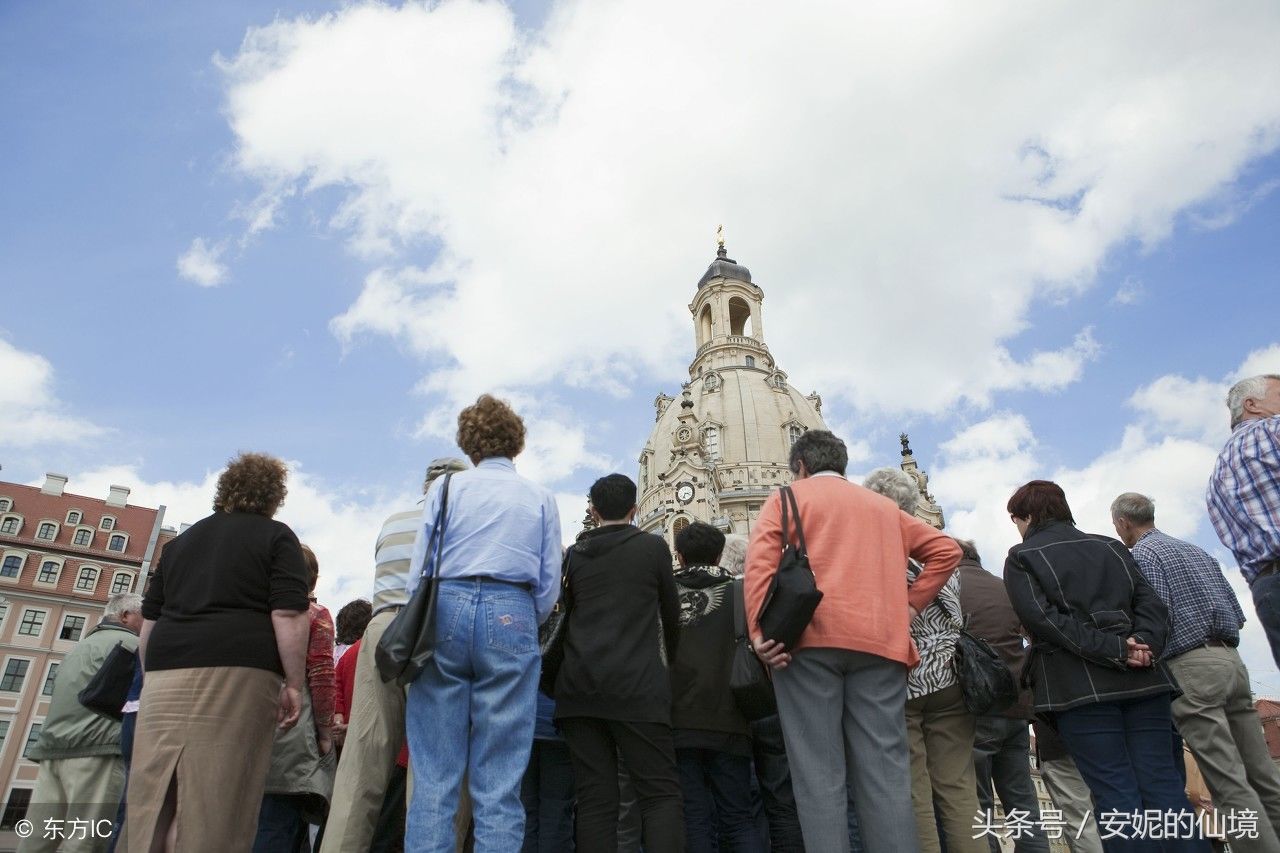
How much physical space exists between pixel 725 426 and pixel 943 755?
186 ft

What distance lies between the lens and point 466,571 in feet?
16.0

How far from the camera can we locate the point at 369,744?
5172 millimetres

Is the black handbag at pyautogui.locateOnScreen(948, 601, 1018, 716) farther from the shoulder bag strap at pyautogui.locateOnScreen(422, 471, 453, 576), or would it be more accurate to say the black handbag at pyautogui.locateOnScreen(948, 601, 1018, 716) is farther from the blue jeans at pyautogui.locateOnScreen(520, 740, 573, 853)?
the shoulder bag strap at pyautogui.locateOnScreen(422, 471, 453, 576)

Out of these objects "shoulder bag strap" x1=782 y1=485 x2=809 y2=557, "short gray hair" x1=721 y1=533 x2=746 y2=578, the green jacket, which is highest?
"short gray hair" x1=721 y1=533 x2=746 y2=578

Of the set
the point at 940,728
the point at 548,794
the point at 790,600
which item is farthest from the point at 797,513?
the point at 548,794

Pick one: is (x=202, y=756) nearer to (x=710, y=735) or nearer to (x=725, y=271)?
(x=710, y=735)

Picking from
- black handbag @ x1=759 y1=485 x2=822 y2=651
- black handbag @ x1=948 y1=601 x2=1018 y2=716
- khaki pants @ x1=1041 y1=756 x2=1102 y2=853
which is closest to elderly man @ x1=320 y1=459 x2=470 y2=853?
black handbag @ x1=759 y1=485 x2=822 y2=651

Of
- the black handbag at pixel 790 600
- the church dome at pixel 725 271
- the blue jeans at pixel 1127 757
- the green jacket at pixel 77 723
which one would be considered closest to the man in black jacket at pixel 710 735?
the black handbag at pixel 790 600

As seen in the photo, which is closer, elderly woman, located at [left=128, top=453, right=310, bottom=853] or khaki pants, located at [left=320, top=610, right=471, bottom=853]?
elderly woman, located at [left=128, top=453, right=310, bottom=853]

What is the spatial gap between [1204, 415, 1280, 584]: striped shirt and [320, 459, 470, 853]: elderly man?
5.79 meters

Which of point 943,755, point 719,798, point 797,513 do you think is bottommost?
point 719,798

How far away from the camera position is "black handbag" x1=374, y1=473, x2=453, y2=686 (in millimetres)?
4492

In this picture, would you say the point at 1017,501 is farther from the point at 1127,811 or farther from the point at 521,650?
the point at 521,650

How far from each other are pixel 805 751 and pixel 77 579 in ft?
164
